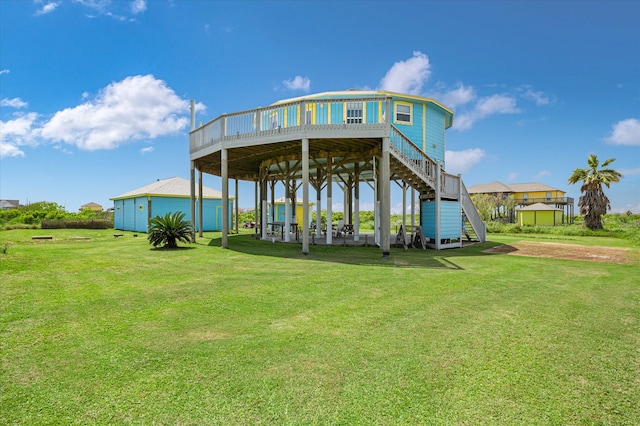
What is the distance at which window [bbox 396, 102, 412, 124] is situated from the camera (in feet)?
54.0

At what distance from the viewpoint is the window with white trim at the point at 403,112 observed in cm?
1646

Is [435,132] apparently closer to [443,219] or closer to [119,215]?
[443,219]

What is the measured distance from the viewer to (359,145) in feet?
47.6

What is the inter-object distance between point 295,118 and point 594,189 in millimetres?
32173

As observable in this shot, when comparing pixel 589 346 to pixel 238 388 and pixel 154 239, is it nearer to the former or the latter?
pixel 238 388

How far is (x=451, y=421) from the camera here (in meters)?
2.62

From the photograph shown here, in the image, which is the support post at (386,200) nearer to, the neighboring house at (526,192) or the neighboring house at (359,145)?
the neighboring house at (359,145)

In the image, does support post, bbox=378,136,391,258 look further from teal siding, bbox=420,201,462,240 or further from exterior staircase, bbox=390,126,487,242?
teal siding, bbox=420,201,462,240

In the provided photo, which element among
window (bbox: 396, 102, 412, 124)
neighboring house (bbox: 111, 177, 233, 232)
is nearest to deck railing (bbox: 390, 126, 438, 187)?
window (bbox: 396, 102, 412, 124)

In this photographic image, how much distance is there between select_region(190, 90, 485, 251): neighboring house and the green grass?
18.5 feet

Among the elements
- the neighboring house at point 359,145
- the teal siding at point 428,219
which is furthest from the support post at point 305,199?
the teal siding at point 428,219

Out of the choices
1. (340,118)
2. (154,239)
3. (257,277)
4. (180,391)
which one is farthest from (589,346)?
(154,239)

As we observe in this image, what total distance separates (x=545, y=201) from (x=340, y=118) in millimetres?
53523

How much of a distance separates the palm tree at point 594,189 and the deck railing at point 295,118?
28049mm
